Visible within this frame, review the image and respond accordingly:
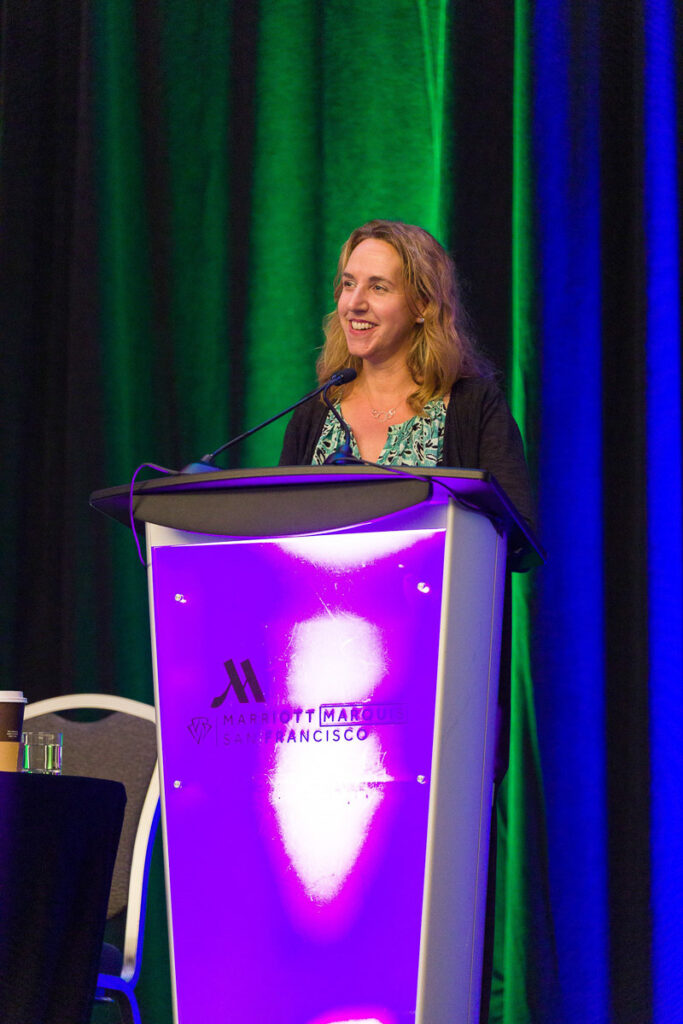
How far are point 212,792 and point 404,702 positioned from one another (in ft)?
0.75

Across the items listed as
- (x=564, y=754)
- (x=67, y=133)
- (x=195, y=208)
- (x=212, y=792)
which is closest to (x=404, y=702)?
(x=212, y=792)

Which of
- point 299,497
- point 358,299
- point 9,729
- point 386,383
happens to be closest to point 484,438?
point 386,383

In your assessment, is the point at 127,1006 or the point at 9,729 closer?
the point at 9,729

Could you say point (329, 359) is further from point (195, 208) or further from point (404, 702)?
point (195, 208)

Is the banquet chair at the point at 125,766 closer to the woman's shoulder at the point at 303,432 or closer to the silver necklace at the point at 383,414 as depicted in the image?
the woman's shoulder at the point at 303,432

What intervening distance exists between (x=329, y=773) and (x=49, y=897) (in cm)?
31

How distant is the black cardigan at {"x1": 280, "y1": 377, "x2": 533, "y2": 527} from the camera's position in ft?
5.12

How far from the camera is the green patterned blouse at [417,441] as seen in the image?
162 cm

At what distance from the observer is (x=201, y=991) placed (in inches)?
45.2

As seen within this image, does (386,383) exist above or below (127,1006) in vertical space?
above

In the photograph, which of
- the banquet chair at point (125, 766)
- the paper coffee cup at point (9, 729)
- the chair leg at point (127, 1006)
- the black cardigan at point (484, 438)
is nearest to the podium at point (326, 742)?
the paper coffee cup at point (9, 729)

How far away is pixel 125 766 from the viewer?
208 centimetres

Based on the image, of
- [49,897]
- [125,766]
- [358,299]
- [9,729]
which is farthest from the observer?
[125,766]

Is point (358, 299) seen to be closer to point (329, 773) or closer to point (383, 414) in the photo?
point (383, 414)
